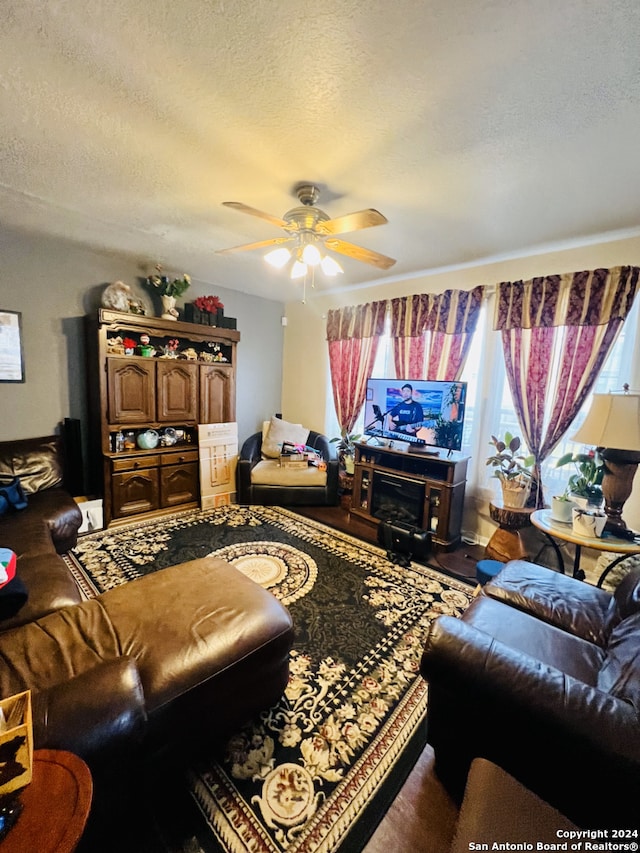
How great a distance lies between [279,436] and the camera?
14.4 ft

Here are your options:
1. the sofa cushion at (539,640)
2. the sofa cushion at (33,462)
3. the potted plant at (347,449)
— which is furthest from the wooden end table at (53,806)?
the potted plant at (347,449)

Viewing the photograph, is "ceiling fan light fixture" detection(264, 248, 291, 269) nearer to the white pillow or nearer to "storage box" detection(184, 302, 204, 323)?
"storage box" detection(184, 302, 204, 323)

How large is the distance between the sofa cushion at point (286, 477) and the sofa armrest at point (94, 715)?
2916 millimetres

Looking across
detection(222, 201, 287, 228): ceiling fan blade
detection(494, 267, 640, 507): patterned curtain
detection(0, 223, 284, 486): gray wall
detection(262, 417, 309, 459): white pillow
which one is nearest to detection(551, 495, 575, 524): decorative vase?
detection(494, 267, 640, 507): patterned curtain

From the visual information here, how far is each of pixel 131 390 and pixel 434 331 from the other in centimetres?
302

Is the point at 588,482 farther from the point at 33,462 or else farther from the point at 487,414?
the point at 33,462

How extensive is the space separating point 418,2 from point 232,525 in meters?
3.48

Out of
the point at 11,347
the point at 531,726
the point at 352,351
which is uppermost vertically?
the point at 352,351

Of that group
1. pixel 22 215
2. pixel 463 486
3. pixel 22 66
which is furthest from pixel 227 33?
pixel 463 486

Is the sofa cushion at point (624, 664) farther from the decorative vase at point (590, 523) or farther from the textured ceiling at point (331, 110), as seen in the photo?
the textured ceiling at point (331, 110)

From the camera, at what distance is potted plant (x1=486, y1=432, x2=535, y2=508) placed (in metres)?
2.76

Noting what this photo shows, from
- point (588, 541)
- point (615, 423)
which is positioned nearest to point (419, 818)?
point (588, 541)

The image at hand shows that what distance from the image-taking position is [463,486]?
3221mm

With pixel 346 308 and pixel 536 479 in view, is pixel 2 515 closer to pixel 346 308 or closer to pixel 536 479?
pixel 346 308
